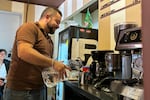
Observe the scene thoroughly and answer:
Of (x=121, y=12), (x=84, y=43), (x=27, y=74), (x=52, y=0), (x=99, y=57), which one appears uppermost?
(x=52, y=0)

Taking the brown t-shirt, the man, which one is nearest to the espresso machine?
the man

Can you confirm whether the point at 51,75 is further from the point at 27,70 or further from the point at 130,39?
the point at 130,39

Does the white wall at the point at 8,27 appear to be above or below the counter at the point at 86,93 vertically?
above

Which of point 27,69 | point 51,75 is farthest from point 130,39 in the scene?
point 27,69

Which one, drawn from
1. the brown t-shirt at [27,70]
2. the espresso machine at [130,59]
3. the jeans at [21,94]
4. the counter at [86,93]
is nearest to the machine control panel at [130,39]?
the espresso machine at [130,59]

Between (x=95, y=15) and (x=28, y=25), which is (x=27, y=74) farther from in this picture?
(x=95, y=15)

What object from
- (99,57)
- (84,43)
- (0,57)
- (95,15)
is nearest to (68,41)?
(84,43)

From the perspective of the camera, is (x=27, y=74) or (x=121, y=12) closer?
(x=27, y=74)

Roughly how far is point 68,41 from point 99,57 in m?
1.39

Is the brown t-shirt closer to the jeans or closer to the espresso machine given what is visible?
the jeans

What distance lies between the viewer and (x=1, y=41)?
15.2 feet

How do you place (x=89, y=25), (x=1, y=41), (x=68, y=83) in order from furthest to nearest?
(x=1, y=41) < (x=89, y=25) < (x=68, y=83)

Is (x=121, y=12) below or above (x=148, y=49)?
above

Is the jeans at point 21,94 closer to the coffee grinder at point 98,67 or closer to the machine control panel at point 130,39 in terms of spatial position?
the coffee grinder at point 98,67
